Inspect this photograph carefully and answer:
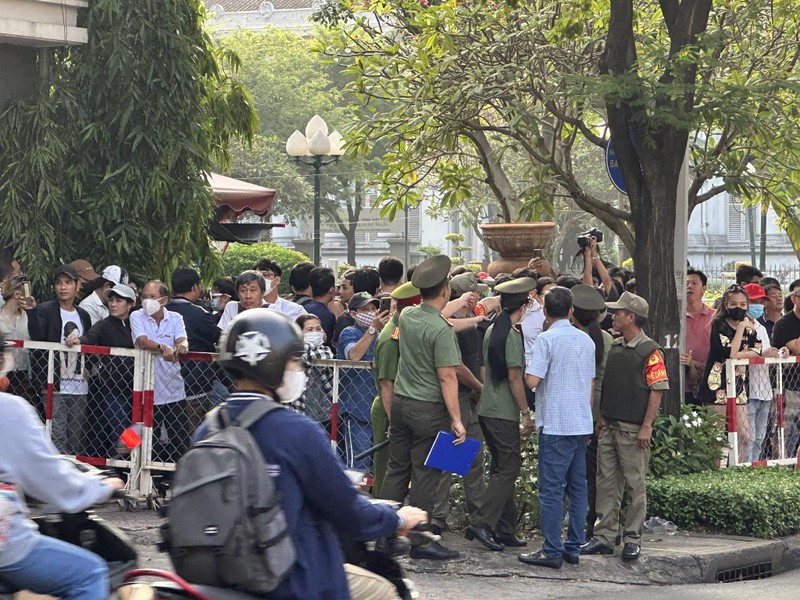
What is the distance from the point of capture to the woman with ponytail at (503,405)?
30.2 ft

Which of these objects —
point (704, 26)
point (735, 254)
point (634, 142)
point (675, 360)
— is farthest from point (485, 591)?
point (735, 254)

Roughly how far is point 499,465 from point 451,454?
0.68 m

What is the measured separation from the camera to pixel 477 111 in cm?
1297

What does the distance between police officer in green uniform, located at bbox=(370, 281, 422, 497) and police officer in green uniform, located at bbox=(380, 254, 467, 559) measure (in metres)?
0.26

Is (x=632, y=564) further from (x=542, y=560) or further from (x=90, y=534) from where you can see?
(x=90, y=534)

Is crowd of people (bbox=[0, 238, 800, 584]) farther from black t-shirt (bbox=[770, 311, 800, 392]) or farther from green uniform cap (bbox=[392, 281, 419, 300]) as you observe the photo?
black t-shirt (bbox=[770, 311, 800, 392])

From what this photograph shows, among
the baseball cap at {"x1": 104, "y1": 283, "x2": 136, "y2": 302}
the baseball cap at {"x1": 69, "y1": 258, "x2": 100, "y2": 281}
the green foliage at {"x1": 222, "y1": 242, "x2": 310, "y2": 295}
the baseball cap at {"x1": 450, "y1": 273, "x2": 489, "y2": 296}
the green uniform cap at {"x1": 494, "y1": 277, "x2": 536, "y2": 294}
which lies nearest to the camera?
the green uniform cap at {"x1": 494, "y1": 277, "x2": 536, "y2": 294}

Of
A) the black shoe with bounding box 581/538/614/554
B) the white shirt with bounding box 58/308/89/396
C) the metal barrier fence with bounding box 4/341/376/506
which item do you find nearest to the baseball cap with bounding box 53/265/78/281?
the white shirt with bounding box 58/308/89/396

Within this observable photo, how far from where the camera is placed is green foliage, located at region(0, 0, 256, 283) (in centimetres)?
1392

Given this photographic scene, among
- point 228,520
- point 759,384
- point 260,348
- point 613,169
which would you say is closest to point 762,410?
point 759,384

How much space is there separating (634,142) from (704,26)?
113 cm

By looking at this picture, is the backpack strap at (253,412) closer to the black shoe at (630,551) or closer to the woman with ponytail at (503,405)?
the woman with ponytail at (503,405)

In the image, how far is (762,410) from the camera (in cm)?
1200

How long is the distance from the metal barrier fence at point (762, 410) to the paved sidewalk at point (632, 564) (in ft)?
6.32
